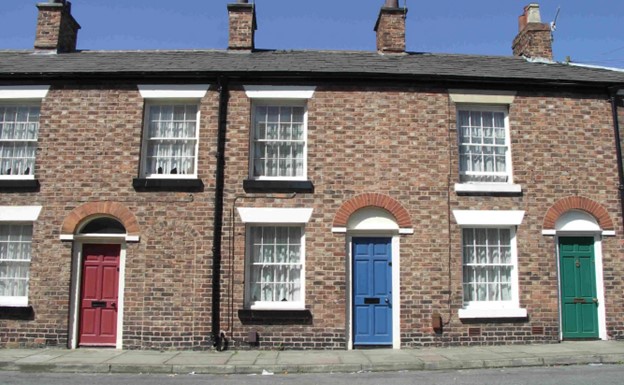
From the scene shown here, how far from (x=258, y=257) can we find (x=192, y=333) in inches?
79.5

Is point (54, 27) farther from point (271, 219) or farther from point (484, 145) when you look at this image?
point (484, 145)

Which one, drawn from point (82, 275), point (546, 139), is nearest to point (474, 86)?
point (546, 139)

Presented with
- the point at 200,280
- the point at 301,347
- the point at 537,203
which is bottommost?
the point at 301,347

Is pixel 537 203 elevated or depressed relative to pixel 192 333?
elevated

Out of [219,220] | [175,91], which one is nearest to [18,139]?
[175,91]

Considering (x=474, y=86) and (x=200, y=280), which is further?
(x=474, y=86)

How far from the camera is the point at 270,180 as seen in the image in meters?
10.7

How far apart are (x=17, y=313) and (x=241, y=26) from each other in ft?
27.7

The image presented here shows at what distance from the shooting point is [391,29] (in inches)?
516

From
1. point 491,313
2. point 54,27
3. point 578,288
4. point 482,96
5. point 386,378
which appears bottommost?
point 386,378

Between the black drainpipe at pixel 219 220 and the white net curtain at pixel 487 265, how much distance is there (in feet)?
17.1

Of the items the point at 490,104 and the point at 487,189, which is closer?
the point at 487,189

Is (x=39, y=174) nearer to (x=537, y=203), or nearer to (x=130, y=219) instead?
(x=130, y=219)

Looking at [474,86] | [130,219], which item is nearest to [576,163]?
[474,86]
